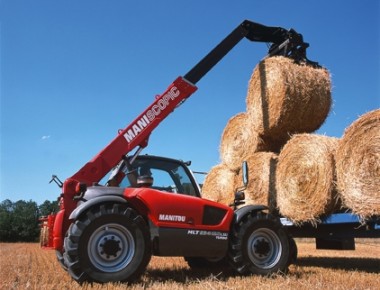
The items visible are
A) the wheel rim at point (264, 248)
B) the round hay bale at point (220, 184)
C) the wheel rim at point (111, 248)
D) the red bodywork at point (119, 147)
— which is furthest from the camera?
the round hay bale at point (220, 184)

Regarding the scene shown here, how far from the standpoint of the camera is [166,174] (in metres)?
5.61

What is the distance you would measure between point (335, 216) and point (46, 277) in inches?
144

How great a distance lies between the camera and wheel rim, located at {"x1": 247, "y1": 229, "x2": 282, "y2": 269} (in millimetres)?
5180

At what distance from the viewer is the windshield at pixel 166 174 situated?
5.50 meters

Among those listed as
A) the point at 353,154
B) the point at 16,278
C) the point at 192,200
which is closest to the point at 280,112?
the point at 353,154

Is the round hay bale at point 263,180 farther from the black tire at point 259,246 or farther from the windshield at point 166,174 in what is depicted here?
the windshield at point 166,174

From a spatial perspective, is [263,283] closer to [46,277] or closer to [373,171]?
[373,171]

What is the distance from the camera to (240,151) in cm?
791

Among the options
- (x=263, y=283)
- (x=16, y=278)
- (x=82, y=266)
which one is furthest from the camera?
(x=16, y=278)

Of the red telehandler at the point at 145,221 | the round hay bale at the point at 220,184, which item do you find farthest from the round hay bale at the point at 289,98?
the red telehandler at the point at 145,221

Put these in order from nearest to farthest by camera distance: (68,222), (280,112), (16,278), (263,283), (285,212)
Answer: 1. (263,283)
2. (68,222)
3. (16,278)
4. (285,212)
5. (280,112)

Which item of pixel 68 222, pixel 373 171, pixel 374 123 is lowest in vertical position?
pixel 68 222

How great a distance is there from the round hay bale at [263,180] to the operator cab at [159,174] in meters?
1.60

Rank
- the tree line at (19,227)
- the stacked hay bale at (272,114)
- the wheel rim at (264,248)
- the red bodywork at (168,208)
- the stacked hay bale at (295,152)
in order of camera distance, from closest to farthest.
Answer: the red bodywork at (168,208) < the wheel rim at (264,248) < the stacked hay bale at (295,152) < the stacked hay bale at (272,114) < the tree line at (19,227)
